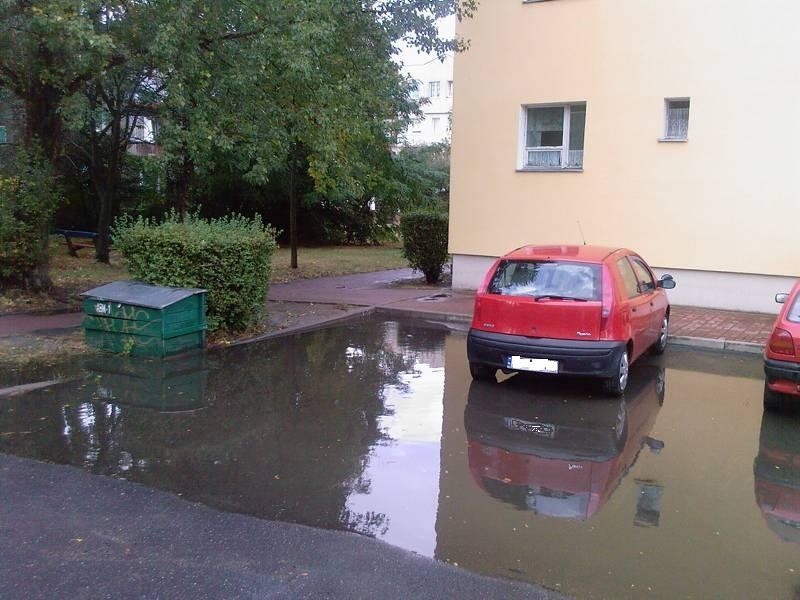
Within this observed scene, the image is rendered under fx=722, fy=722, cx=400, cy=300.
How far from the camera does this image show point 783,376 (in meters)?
6.29

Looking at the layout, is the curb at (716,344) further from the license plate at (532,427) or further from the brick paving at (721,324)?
the license plate at (532,427)

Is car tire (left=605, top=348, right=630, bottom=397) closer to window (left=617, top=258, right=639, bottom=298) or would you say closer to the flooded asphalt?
the flooded asphalt

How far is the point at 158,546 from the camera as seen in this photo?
4.03m

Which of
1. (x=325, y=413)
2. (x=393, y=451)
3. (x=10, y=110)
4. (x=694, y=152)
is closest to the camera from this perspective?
(x=393, y=451)

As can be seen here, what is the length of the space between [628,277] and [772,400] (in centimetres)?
187

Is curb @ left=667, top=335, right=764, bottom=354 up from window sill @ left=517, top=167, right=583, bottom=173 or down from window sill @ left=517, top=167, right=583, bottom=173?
down

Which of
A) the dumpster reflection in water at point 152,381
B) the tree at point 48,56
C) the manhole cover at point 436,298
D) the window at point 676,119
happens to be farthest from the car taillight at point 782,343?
the tree at point 48,56

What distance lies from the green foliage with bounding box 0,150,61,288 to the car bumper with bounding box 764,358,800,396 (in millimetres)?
10671

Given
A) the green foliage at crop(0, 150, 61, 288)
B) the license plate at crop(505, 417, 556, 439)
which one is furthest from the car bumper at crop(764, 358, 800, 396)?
the green foliage at crop(0, 150, 61, 288)

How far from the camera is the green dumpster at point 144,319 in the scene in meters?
8.54

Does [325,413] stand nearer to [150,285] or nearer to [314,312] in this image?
[150,285]

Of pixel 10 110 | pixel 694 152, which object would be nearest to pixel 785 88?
pixel 694 152

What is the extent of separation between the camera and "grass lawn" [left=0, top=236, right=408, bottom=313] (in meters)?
12.0

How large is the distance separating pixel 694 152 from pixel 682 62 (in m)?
1.55
